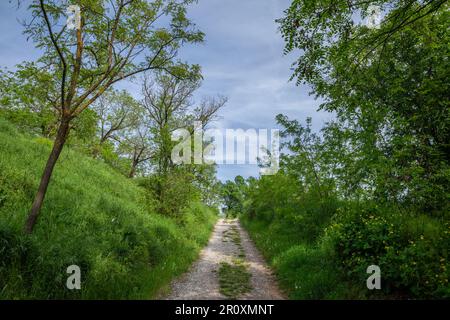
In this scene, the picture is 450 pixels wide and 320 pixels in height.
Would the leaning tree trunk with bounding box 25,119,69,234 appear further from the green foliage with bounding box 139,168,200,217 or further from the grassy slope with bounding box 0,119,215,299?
the green foliage with bounding box 139,168,200,217

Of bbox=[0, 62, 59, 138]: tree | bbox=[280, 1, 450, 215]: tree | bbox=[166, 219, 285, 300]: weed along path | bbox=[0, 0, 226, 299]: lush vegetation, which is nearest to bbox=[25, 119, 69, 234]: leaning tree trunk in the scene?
bbox=[0, 0, 226, 299]: lush vegetation

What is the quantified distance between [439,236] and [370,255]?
1470 millimetres

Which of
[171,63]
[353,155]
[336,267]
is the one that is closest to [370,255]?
[336,267]

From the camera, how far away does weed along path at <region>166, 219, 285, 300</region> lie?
24.8 ft

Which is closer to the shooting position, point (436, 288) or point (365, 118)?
point (436, 288)

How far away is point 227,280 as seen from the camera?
9.05m

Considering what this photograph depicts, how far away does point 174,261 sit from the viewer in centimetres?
1019

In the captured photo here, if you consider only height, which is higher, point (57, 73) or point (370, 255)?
point (57, 73)

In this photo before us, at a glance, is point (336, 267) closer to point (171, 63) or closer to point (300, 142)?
point (300, 142)

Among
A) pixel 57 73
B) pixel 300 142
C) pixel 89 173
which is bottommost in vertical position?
pixel 89 173

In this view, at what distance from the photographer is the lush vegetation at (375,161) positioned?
6133 mm

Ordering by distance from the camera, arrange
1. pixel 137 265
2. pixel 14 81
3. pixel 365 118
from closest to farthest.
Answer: pixel 137 265 < pixel 365 118 < pixel 14 81

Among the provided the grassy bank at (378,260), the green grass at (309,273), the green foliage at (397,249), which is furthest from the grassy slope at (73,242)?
the green foliage at (397,249)

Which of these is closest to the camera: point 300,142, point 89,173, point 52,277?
point 52,277
